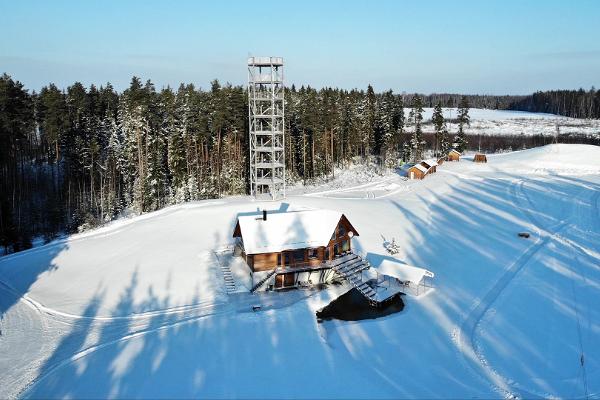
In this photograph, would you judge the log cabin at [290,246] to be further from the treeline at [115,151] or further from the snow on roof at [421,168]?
the snow on roof at [421,168]

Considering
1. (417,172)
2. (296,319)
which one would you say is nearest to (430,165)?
(417,172)

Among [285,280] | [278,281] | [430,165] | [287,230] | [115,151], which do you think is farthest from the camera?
[430,165]

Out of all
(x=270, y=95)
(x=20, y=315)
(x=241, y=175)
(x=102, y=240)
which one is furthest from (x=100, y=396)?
(x=241, y=175)

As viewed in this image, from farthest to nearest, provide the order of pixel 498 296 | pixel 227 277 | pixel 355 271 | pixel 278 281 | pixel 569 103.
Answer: pixel 569 103
pixel 355 271
pixel 227 277
pixel 278 281
pixel 498 296

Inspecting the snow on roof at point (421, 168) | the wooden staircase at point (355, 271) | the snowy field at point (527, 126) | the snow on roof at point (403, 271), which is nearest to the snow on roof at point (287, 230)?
the wooden staircase at point (355, 271)

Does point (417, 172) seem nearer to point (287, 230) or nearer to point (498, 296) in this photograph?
point (498, 296)

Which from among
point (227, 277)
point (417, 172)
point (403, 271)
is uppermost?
point (417, 172)

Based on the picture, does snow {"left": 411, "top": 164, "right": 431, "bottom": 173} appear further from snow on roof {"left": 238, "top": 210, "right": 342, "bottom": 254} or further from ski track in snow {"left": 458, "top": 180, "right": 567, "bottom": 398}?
snow on roof {"left": 238, "top": 210, "right": 342, "bottom": 254}
